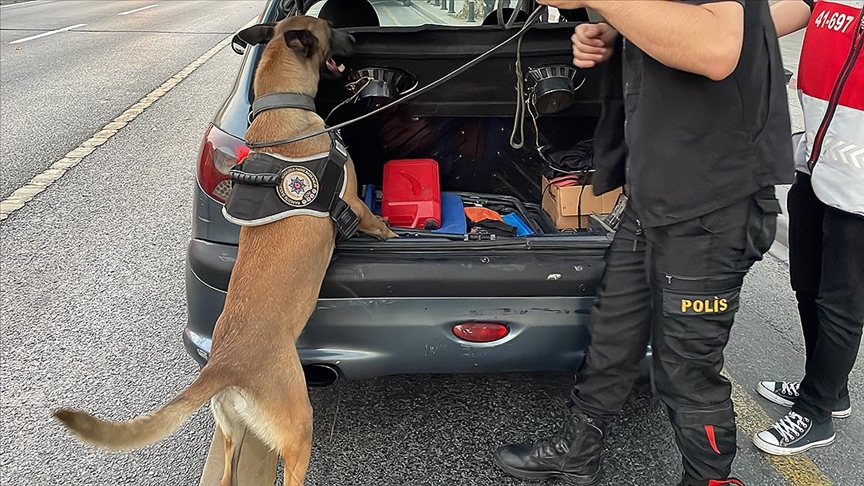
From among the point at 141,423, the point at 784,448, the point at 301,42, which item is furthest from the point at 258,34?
the point at 784,448

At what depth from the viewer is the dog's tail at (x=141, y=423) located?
5.31 ft

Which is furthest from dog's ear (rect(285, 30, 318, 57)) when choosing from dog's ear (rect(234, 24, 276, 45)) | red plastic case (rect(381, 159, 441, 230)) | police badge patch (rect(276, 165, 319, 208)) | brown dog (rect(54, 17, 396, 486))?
red plastic case (rect(381, 159, 441, 230))

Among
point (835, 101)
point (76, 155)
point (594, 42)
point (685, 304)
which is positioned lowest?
point (76, 155)

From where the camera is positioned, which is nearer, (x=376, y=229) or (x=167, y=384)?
(x=376, y=229)

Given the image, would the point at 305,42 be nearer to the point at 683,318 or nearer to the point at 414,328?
the point at 414,328

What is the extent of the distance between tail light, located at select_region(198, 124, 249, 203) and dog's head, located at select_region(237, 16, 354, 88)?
18.9 inches

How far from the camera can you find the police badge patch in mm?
2314

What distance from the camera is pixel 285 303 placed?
2197 mm

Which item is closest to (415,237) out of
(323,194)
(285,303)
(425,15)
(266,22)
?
(323,194)

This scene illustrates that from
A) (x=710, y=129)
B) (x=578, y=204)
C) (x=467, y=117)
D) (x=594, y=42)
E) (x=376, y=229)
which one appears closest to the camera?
(x=710, y=129)

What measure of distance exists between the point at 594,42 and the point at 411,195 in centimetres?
123

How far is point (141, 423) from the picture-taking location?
1.79 meters

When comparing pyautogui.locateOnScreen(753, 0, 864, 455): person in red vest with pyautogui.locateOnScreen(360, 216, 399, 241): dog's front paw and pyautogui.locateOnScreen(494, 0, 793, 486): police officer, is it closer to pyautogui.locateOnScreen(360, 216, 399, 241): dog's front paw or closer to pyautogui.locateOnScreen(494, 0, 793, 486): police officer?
pyautogui.locateOnScreen(494, 0, 793, 486): police officer

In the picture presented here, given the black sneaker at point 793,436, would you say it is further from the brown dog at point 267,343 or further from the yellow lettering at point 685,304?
the brown dog at point 267,343
